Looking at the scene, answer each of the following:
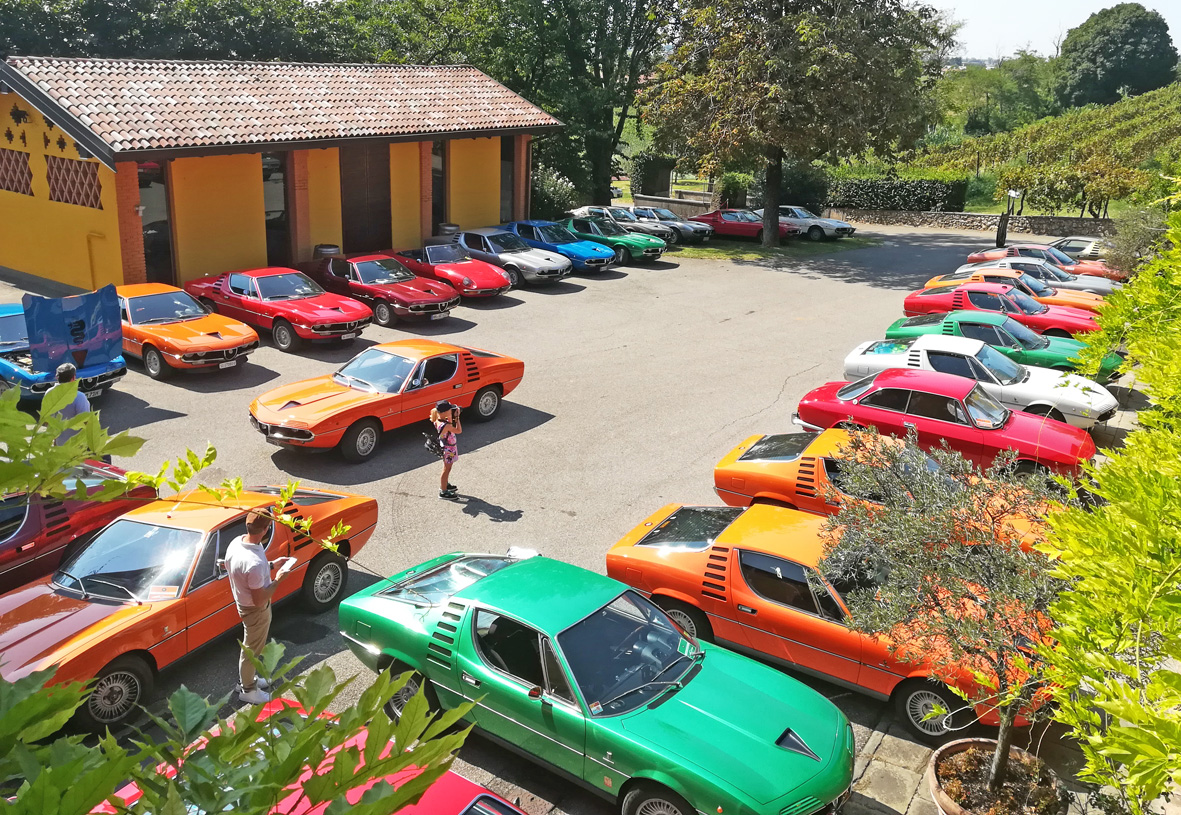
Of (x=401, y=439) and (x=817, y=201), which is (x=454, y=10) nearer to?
(x=817, y=201)

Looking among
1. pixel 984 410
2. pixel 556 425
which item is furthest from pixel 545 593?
pixel 984 410

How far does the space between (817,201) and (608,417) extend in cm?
3168

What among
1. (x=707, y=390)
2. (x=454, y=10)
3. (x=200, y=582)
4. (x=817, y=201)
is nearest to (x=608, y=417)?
(x=707, y=390)

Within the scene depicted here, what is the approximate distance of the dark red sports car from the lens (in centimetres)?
866

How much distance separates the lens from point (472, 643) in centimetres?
702

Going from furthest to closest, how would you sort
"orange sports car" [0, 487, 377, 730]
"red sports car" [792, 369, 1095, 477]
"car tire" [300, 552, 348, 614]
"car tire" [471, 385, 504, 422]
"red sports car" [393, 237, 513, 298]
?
"red sports car" [393, 237, 513, 298] → "car tire" [471, 385, 504, 422] → "red sports car" [792, 369, 1095, 477] → "car tire" [300, 552, 348, 614] → "orange sports car" [0, 487, 377, 730]

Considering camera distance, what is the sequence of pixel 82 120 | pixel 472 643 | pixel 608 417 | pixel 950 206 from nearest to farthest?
pixel 472 643, pixel 608 417, pixel 82 120, pixel 950 206

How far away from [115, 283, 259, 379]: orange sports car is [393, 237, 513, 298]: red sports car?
5.69 m

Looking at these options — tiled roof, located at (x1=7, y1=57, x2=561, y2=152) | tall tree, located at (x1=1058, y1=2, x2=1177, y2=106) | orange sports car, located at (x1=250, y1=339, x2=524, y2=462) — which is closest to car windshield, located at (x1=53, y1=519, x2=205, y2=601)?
orange sports car, located at (x1=250, y1=339, x2=524, y2=462)

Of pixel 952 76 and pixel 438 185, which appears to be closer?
pixel 438 185

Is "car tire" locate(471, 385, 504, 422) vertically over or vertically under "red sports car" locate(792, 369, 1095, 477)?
under

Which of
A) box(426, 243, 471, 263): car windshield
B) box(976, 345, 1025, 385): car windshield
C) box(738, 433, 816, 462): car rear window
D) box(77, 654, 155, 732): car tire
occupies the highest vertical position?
box(426, 243, 471, 263): car windshield

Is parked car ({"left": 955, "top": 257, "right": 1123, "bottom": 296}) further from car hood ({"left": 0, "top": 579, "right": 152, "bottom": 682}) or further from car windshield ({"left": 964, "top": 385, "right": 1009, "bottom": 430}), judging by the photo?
car hood ({"left": 0, "top": 579, "right": 152, "bottom": 682})

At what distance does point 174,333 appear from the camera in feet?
53.6
